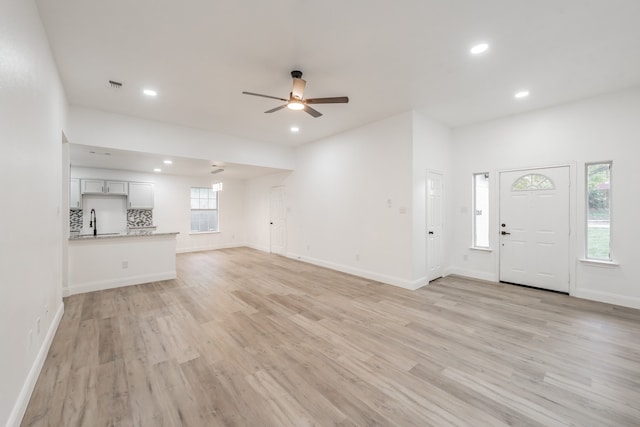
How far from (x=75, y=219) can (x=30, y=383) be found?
A: 6.63 m

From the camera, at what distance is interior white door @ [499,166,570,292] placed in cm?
438

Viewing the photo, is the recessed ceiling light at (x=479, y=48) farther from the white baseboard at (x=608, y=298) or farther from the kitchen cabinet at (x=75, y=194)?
the kitchen cabinet at (x=75, y=194)

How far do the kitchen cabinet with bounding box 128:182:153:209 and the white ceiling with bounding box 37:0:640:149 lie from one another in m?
3.71

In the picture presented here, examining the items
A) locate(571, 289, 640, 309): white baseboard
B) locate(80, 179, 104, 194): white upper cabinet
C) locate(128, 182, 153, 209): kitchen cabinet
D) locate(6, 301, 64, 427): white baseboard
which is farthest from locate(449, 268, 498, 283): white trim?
locate(80, 179, 104, 194): white upper cabinet

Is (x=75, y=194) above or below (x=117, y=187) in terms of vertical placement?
below

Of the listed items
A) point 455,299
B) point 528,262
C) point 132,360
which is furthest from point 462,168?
point 132,360

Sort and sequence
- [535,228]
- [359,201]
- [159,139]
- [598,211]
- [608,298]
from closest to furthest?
1. [608,298]
2. [598,211]
3. [535,228]
4. [159,139]
5. [359,201]

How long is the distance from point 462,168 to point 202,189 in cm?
774

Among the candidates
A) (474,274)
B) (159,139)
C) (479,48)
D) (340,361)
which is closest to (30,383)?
(340,361)

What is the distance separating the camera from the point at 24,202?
1.99 meters

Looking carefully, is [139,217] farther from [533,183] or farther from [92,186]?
[533,183]

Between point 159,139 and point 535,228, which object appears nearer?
point 535,228

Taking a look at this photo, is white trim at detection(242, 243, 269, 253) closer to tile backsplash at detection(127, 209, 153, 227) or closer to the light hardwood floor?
tile backsplash at detection(127, 209, 153, 227)

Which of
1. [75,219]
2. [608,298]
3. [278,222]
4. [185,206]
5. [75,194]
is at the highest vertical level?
[75,194]
